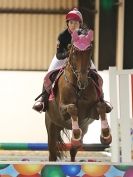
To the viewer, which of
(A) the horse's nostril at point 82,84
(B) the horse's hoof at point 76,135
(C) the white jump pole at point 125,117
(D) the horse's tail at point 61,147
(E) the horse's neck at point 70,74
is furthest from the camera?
(D) the horse's tail at point 61,147

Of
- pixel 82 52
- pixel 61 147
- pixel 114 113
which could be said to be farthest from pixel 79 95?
pixel 61 147

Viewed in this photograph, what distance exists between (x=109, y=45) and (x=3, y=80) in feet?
10.0

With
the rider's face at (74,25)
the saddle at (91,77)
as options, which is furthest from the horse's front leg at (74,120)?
the rider's face at (74,25)

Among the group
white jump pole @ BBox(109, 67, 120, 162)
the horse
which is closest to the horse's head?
the horse

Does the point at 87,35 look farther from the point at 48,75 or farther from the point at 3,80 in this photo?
the point at 3,80

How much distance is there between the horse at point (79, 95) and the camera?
11.8 ft

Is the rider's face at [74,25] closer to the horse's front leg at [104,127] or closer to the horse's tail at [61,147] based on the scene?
the horse's front leg at [104,127]

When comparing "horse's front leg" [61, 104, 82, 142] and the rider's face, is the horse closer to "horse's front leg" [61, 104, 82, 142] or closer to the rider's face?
"horse's front leg" [61, 104, 82, 142]

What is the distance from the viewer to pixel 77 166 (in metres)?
2.78

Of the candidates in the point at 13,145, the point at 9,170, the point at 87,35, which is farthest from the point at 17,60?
the point at 9,170

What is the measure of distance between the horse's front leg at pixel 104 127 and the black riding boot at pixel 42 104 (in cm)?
86

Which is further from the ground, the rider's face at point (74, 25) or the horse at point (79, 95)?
the rider's face at point (74, 25)

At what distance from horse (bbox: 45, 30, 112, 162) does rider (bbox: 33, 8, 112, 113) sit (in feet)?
0.54

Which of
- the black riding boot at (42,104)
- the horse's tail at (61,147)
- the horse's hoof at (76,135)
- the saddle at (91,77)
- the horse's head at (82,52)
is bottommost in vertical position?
the horse's tail at (61,147)
